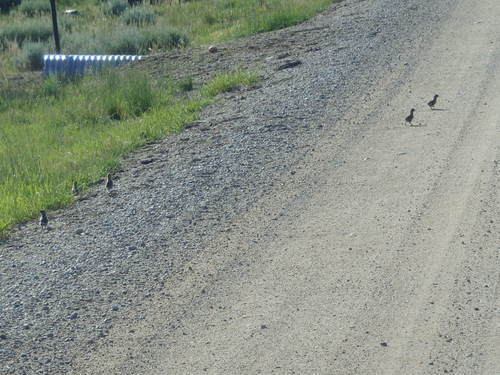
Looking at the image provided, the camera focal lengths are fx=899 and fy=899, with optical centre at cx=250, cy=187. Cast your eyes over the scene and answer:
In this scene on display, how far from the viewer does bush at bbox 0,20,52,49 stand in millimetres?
26161

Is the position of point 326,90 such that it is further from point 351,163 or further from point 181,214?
point 181,214

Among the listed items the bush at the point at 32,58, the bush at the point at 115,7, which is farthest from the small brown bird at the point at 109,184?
the bush at the point at 115,7

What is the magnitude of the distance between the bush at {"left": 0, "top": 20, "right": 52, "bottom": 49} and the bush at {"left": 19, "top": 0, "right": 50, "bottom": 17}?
21.4 feet

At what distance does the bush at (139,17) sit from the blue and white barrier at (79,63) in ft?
19.4

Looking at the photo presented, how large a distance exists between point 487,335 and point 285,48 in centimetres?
1134

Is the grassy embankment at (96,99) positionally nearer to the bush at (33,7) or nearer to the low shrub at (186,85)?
the low shrub at (186,85)

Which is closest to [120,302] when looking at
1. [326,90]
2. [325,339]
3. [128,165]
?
[325,339]

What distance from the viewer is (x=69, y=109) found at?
15625mm

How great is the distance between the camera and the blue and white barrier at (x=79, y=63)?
757 inches

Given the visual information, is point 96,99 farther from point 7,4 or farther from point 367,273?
point 7,4

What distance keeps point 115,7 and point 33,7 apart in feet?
16.0

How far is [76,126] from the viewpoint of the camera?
1452cm

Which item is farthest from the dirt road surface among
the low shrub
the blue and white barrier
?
the blue and white barrier

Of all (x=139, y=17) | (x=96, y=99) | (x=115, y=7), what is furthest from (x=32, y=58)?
(x=115, y=7)
